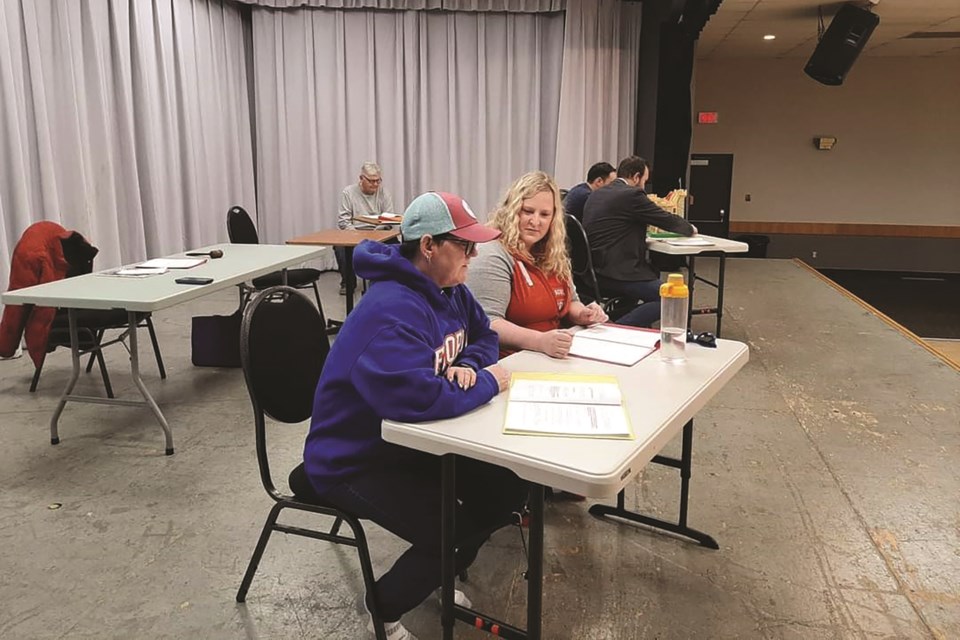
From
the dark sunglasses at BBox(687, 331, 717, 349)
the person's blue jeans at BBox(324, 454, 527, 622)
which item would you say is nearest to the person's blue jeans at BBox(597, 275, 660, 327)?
the dark sunglasses at BBox(687, 331, 717, 349)

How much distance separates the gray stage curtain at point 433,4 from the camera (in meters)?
7.05

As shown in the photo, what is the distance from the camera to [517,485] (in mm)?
1774

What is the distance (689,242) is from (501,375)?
3.23m

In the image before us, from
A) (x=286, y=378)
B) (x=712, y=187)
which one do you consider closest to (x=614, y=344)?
(x=286, y=378)

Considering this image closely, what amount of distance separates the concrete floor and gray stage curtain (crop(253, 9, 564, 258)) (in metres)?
4.14

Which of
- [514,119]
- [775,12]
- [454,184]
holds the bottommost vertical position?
[454,184]

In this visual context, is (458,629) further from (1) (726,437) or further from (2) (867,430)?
(2) (867,430)

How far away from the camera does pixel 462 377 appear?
1.56 m

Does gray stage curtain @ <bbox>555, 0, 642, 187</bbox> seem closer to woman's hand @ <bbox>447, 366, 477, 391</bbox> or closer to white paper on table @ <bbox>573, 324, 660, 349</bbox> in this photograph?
white paper on table @ <bbox>573, 324, 660, 349</bbox>

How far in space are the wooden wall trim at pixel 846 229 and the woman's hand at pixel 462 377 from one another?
9.20 metres

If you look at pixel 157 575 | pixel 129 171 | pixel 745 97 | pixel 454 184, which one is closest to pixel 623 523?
pixel 157 575

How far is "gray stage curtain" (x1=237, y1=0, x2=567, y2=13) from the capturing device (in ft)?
23.1

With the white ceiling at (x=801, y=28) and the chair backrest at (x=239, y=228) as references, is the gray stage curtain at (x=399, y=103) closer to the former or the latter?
the white ceiling at (x=801, y=28)

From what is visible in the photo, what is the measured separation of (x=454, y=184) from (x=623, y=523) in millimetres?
5502
